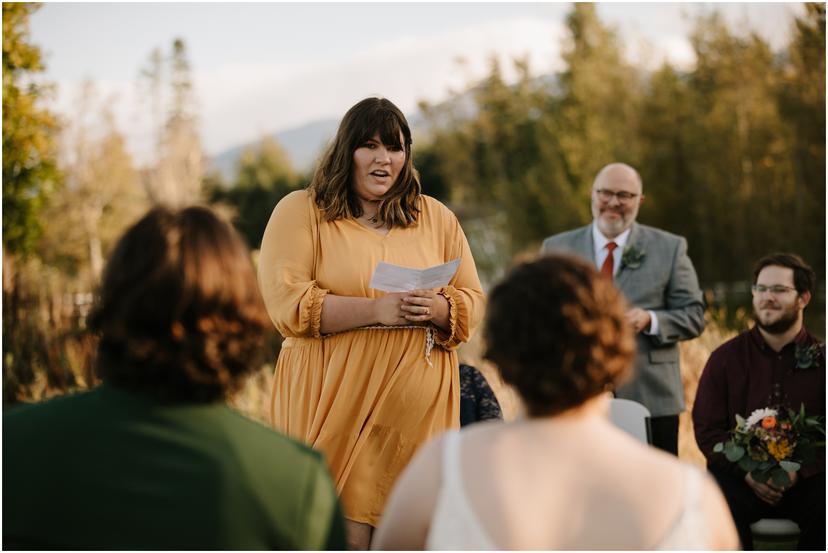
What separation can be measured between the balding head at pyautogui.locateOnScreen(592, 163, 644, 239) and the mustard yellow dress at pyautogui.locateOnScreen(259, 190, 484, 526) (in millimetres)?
1743

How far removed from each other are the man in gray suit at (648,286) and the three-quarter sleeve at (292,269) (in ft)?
5.37

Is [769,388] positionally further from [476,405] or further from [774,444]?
[476,405]

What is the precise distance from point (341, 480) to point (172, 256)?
2.01m

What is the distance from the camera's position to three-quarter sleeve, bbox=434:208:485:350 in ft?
12.0

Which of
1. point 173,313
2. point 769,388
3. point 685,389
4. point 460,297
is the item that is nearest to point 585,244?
point 769,388

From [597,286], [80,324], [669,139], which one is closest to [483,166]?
[669,139]

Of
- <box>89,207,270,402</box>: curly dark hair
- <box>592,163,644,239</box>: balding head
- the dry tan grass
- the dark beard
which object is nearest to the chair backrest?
the dark beard

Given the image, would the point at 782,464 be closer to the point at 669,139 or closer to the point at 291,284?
the point at 291,284

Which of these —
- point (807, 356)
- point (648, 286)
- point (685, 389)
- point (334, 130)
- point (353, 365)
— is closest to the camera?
point (353, 365)

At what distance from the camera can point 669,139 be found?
55.7 feet

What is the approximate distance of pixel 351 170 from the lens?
3.77m

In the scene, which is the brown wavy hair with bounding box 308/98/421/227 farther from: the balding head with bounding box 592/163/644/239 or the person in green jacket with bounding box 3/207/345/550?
the person in green jacket with bounding box 3/207/345/550

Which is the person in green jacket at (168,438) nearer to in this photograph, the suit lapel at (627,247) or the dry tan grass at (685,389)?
the suit lapel at (627,247)

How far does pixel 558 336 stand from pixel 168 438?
0.77 metres
